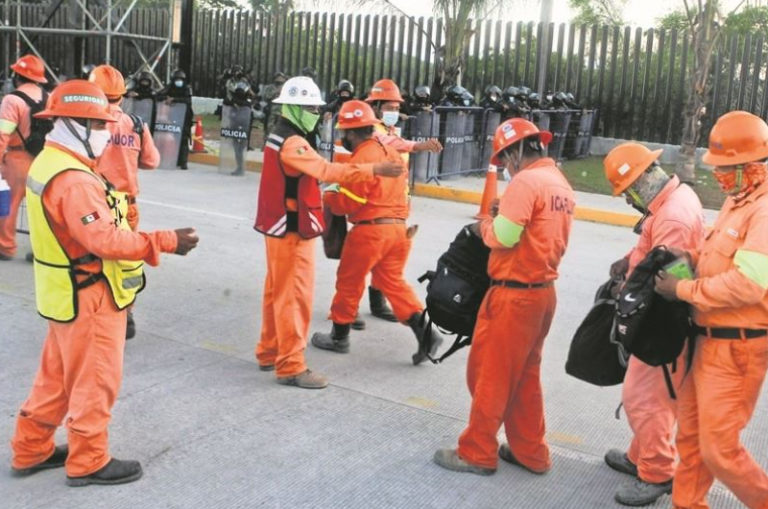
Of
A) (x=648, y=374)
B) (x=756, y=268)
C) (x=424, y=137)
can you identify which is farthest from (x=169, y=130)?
(x=756, y=268)

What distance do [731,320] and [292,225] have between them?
291 cm

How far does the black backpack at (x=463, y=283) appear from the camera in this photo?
4855 millimetres

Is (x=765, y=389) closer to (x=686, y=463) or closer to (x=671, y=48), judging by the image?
(x=686, y=463)

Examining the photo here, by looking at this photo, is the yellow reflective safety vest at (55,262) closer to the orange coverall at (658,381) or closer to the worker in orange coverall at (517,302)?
the worker in orange coverall at (517,302)

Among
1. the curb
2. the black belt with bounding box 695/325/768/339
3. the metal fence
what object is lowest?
the curb

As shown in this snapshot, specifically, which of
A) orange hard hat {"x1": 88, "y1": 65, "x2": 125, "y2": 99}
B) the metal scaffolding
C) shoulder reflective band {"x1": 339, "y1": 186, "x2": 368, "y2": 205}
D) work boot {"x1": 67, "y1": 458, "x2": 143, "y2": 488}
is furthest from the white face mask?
the metal scaffolding

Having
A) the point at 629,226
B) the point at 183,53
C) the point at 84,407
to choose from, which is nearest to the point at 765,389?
the point at 84,407

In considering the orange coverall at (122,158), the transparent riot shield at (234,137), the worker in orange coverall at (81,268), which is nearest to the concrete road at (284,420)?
the worker in orange coverall at (81,268)

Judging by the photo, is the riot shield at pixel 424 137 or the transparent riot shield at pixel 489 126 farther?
the transparent riot shield at pixel 489 126

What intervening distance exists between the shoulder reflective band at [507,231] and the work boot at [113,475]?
2.07m

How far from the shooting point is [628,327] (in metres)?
3.94

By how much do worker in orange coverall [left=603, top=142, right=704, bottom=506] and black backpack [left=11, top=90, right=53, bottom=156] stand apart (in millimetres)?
5863

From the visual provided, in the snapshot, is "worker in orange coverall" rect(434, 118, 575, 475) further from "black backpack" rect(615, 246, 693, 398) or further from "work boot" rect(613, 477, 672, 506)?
"black backpack" rect(615, 246, 693, 398)

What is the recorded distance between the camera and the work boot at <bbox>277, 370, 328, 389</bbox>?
5.95m
